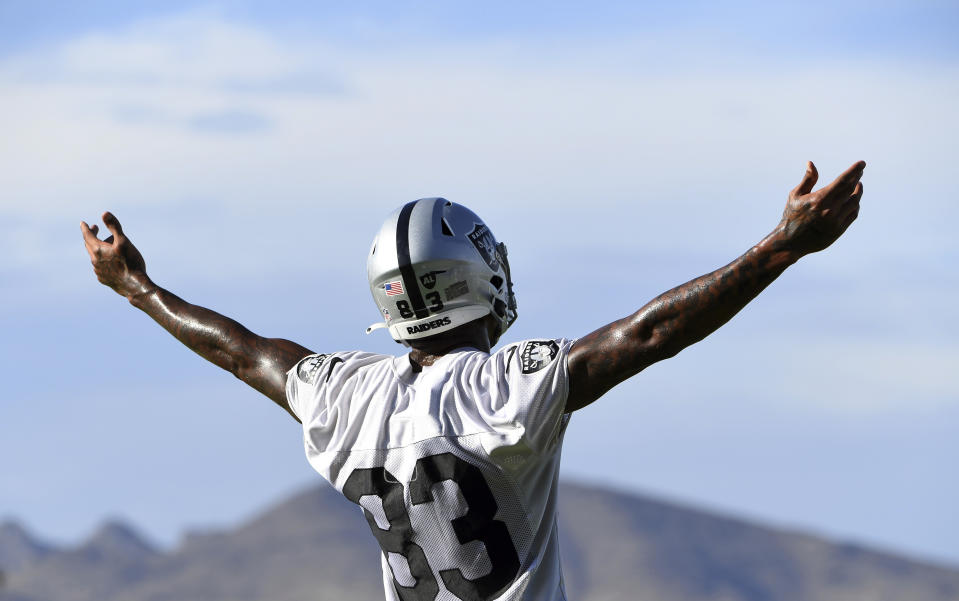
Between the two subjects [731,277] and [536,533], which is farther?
[536,533]

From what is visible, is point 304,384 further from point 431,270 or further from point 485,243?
point 485,243

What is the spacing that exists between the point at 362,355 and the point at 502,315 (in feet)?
2.63

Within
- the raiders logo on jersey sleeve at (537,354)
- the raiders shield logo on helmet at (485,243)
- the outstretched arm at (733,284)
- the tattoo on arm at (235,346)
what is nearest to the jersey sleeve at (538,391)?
the raiders logo on jersey sleeve at (537,354)

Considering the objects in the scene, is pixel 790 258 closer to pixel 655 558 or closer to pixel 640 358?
pixel 640 358

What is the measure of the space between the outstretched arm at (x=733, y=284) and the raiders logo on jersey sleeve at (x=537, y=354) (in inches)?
11.9

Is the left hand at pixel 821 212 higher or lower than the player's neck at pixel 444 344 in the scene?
higher

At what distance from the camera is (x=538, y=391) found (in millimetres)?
7406

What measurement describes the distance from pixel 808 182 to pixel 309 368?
296cm

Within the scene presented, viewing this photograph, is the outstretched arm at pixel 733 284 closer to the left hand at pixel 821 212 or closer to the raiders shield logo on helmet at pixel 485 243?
the left hand at pixel 821 212

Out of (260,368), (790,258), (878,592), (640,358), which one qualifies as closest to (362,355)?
(260,368)

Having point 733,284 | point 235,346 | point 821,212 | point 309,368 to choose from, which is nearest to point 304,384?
point 309,368

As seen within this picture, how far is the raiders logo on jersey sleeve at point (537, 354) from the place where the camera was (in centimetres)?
745

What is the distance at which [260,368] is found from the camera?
8797 millimetres

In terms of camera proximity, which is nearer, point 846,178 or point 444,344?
point 846,178
